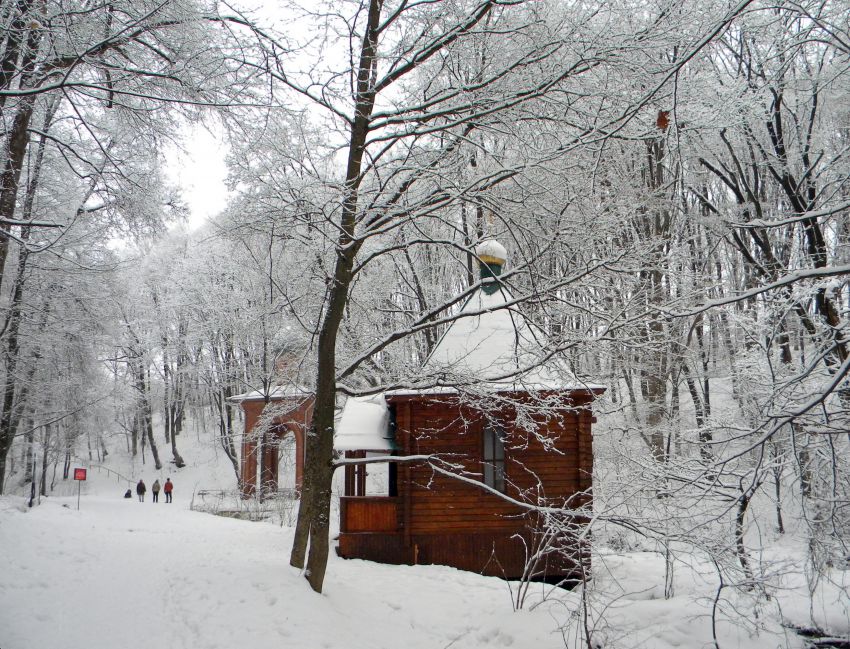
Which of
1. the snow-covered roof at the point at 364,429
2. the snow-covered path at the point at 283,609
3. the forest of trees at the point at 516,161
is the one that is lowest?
the snow-covered path at the point at 283,609

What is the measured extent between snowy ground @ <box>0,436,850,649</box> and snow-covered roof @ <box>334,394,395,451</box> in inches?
96.5

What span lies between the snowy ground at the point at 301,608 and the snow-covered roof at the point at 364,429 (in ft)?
8.04

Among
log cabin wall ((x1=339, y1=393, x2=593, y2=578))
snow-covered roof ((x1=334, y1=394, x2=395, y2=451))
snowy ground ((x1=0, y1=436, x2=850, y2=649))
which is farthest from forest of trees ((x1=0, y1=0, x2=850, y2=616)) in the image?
log cabin wall ((x1=339, y1=393, x2=593, y2=578))

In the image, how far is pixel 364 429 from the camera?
38.9ft

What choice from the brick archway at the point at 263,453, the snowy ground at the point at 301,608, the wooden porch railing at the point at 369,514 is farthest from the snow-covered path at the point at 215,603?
the brick archway at the point at 263,453

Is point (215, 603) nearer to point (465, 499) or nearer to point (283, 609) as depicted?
point (283, 609)

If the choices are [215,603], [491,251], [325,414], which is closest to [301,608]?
[215,603]

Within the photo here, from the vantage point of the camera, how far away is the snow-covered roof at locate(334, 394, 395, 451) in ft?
37.4

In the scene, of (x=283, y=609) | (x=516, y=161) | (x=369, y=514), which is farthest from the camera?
(x=369, y=514)

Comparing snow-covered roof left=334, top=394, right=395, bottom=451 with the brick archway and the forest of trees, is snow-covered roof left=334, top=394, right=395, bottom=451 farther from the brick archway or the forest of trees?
the brick archway

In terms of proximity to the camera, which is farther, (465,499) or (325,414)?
(465,499)

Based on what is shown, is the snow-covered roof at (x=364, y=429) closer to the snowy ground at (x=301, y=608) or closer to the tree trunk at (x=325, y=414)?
the snowy ground at (x=301, y=608)

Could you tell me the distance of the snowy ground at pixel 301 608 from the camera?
19.7 feet

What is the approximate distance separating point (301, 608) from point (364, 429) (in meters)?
5.28
